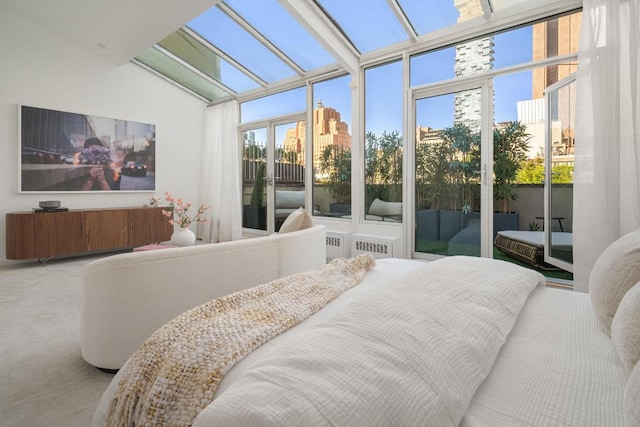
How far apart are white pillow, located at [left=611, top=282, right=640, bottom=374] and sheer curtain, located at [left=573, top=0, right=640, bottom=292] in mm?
2329

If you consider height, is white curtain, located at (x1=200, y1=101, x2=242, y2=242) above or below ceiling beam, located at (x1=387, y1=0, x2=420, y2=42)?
below

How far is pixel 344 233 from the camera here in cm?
432

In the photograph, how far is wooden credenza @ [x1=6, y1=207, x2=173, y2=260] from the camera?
407 cm

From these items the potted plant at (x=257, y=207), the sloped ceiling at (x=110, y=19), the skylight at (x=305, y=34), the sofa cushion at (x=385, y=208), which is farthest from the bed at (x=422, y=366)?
the potted plant at (x=257, y=207)

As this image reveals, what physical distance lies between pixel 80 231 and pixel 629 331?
5.35m

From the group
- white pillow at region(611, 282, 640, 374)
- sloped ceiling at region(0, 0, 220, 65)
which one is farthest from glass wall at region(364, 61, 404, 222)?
white pillow at region(611, 282, 640, 374)

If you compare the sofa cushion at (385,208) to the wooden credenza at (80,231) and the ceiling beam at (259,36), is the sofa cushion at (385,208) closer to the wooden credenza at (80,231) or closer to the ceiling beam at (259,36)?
the ceiling beam at (259,36)

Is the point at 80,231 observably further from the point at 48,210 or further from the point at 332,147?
the point at 332,147

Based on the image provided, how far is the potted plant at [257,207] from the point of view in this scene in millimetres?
5977

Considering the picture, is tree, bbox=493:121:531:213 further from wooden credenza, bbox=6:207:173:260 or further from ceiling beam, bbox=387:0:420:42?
wooden credenza, bbox=6:207:173:260

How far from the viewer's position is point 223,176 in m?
6.12

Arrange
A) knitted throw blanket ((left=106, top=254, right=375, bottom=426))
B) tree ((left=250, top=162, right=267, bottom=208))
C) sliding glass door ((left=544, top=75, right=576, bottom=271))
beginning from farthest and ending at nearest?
tree ((left=250, top=162, right=267, bottom=208)) < sliding glass door ((left=544, top=75, right=576, bottom=271)) < knitted throw blanket ((left=106, top=254, right=375, bottom=426))

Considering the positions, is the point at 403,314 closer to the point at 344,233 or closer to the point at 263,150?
the point at 344,233

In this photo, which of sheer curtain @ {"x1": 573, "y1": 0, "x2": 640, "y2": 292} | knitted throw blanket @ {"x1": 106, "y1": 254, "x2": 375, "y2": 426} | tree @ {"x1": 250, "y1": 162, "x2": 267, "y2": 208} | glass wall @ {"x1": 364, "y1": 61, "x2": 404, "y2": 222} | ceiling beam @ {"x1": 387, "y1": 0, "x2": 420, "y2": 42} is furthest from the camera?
tree @ {"x1": 250, "y1": 162, "x2": 267, "y2": 208}
